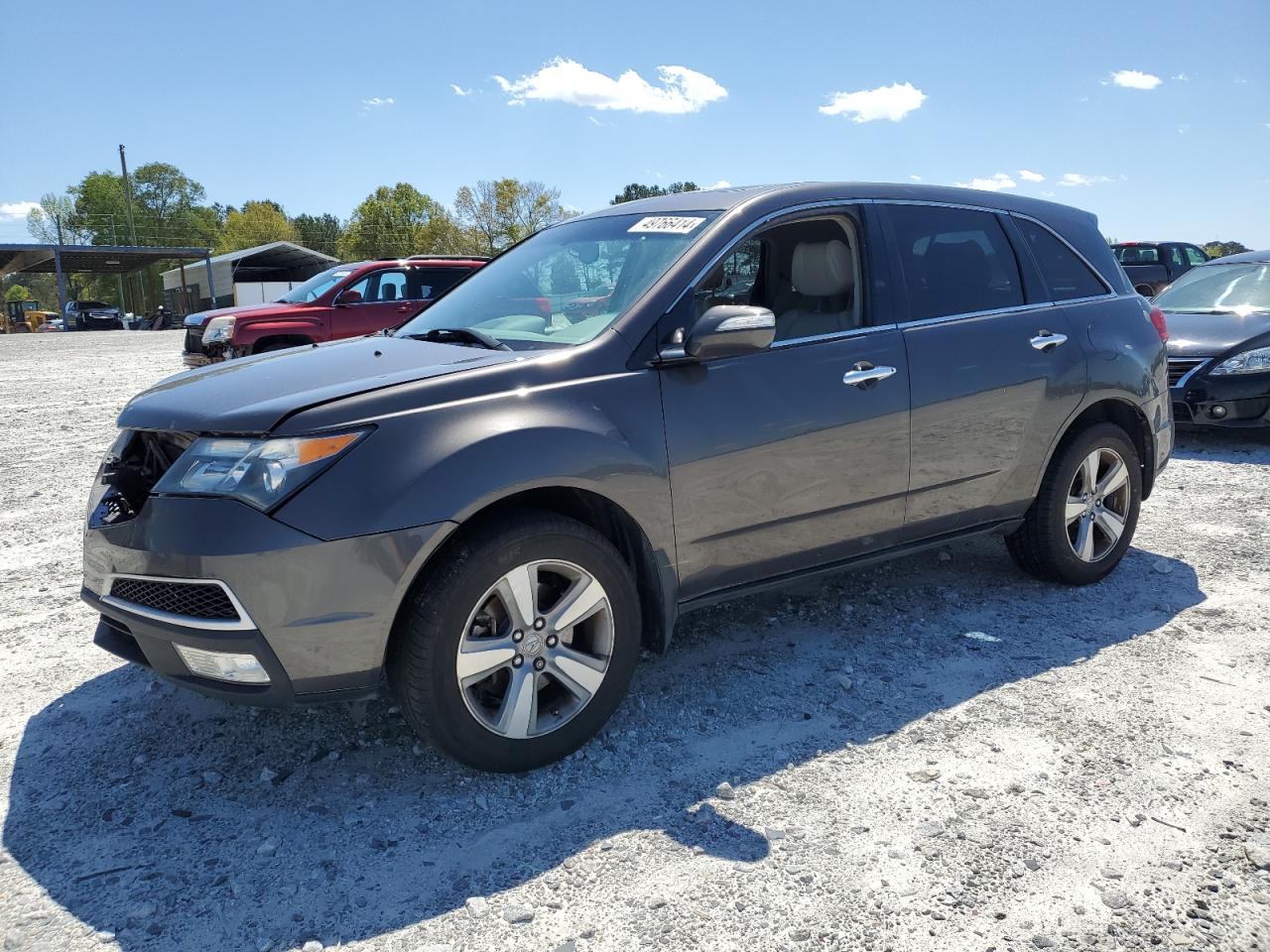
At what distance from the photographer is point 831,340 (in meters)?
3.51

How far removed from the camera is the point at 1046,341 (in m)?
4.07

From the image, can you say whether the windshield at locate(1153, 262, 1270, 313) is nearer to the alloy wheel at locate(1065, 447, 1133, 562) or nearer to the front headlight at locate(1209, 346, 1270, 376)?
the front headlight at locate(1209, 346, 1270, 376)

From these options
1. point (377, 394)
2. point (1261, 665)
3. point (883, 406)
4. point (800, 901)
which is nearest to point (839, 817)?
point (800, 901)

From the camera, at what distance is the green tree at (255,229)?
296ft

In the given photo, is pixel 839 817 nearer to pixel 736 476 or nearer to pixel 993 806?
pixel 993 806

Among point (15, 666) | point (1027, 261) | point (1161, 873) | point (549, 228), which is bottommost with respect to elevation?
point (1161, 873)

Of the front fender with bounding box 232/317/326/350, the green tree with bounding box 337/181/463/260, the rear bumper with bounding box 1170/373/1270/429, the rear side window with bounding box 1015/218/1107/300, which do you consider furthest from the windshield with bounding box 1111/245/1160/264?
the green tree with bounding box 337/181/463/260

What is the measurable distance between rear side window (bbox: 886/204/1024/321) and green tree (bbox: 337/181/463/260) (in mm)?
76952

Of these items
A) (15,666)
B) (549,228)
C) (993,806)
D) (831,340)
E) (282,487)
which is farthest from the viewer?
(549,228)

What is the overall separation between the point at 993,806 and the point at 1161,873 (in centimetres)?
44

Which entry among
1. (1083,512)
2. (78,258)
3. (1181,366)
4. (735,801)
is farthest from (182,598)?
(78,258)

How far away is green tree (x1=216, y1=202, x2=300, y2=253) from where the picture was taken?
90.2m

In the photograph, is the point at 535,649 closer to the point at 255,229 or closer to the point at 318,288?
the point at 318,288

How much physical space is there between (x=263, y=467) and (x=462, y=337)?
1073 mm
